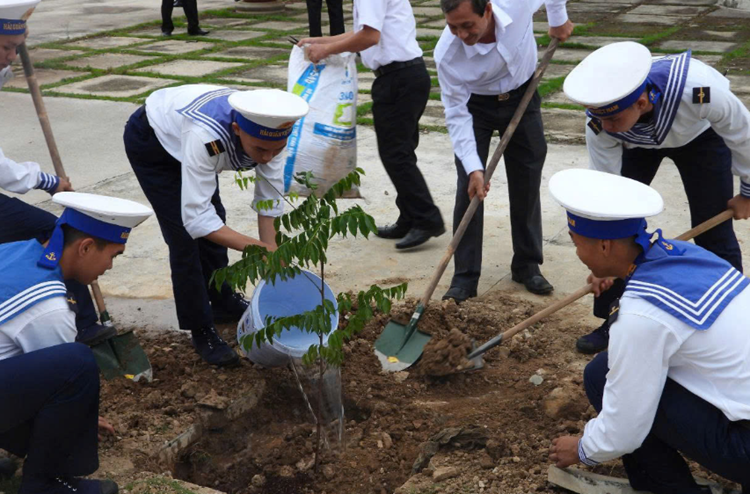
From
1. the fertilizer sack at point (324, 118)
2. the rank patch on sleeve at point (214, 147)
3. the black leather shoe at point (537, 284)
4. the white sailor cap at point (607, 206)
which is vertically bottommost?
the black leather shoe at point (537, 284)

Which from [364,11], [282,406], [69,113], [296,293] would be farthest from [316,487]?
[69,113]

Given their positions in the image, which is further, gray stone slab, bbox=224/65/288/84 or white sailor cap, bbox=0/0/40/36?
gray stone slab, bbox=224/65/288/84

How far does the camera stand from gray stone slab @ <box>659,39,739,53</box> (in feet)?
36.6

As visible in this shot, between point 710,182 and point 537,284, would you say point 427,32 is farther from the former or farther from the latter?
point 710,182

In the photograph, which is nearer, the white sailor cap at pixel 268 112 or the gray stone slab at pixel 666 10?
the white sailor cap at pixel 268 112

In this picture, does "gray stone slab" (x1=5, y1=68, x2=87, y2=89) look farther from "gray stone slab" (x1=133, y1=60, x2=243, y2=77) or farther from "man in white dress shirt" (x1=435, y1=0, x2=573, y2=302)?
"man in white dress shirt" (x1=435, y1=0, x2=573, y2=302)

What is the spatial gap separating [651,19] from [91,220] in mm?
12528

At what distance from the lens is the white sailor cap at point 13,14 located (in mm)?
3982

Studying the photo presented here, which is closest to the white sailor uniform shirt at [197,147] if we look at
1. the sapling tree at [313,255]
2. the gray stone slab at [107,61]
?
the sapling tree at [313,255]

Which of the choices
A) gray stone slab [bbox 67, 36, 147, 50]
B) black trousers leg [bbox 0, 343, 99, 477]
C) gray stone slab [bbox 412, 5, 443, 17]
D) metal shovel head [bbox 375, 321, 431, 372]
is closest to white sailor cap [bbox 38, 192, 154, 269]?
black trousers leg [bbox 0, 343, 99, 477]

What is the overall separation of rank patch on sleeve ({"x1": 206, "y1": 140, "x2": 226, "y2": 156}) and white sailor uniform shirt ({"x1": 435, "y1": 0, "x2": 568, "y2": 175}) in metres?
1.47

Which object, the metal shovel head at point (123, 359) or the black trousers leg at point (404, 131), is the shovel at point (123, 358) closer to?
the metal shovel head at point (123, 359)

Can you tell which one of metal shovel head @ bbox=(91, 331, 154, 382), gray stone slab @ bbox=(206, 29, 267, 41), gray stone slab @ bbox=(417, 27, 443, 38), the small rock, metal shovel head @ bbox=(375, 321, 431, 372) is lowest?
gray stone slab @ bbox=(206, 29, 267, 41)

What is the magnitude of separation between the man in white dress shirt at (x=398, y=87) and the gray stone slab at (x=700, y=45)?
6977mm
